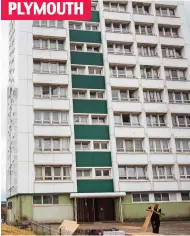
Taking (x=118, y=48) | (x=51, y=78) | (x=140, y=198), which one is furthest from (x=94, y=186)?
(x=118, y=48)

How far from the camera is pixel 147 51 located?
39.7m

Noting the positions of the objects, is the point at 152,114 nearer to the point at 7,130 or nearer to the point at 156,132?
the point at 156,132

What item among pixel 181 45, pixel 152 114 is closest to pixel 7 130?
pixel 152 114

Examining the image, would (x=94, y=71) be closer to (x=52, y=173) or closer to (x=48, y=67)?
(x=48, y=67)

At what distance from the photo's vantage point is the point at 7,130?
42.5m

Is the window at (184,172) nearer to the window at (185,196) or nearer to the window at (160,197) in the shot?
the window at (185,196)

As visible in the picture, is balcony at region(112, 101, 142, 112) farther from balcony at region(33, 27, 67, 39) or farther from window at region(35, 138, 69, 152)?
balcony at region(33, 27, 67, 39)

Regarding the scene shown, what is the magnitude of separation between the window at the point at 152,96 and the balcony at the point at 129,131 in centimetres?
391

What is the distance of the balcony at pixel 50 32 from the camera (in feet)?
118

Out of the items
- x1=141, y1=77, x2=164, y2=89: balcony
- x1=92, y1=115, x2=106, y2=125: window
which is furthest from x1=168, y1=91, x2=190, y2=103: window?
x1=92, y1=115, x2=106, y2=125: window

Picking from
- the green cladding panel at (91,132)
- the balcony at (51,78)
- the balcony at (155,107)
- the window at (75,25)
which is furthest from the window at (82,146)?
the window at (75,25)

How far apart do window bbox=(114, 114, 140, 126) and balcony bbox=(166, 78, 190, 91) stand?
5.32 metres

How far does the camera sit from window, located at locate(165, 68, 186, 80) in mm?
39031

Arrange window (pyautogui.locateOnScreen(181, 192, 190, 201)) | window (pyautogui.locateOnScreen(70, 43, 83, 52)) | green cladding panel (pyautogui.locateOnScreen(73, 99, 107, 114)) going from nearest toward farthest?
window (pyautogui.locateOnScreen(181, 192, 190, 201)) < green cladding panel (pyautogui.locateOnScreen(73, 99, 107, 114)) < window (pyautogui.locateOnScreen(70, 43, 83, 52))
